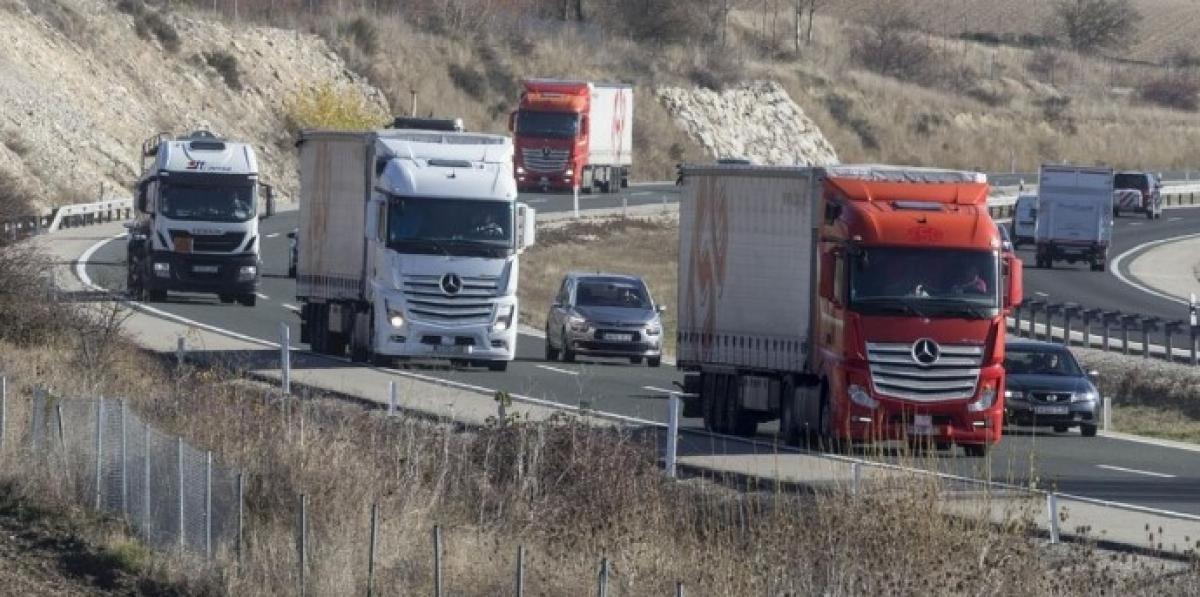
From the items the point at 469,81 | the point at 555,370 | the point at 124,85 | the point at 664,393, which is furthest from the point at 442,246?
the point at 469,81

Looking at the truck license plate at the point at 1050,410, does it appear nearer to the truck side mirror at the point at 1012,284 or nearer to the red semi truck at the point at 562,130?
the truck side mirror at the point at 1012,284

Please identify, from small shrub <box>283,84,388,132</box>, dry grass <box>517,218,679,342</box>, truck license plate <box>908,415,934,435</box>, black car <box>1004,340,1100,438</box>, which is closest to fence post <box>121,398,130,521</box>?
Result: truck license plate <box>908,415,934,435</box>

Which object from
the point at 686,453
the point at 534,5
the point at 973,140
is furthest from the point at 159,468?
the point at 534,5

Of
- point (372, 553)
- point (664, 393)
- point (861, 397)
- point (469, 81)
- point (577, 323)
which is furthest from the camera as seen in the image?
point (469, 81)

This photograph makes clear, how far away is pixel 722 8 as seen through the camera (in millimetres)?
140625

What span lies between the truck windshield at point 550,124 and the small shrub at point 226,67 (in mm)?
14044

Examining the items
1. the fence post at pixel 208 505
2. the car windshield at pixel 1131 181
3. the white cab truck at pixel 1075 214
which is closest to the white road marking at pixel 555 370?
the fence post at pixel 208 505

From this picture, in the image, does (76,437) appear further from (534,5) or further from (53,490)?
(534,5)

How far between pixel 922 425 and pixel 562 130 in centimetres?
5649

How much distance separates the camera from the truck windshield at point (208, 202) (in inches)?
1768

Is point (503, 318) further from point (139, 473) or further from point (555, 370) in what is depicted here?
point (139, 473)

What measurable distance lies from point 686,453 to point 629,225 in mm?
53470

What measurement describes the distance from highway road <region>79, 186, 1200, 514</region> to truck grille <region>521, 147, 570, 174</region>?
18.8 metres

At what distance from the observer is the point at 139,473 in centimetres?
1958
